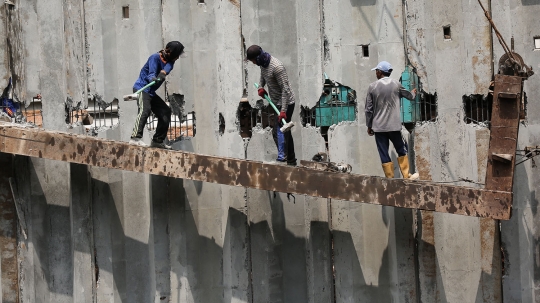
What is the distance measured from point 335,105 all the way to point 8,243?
4.89 meters

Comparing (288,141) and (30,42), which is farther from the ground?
(30,42)

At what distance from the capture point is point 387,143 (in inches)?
476

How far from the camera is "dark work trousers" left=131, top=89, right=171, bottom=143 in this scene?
1199 centimetres

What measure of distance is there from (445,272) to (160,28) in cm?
512

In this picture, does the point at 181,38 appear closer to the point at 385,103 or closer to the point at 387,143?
the point at 385,103

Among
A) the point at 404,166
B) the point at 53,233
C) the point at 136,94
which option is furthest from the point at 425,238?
the point at 53,233

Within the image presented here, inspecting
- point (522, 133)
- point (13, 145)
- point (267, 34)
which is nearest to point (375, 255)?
point (522, 133)

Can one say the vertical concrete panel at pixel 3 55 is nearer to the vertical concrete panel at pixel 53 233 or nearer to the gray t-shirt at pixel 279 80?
the vertical concrete panel at pixel 53 233

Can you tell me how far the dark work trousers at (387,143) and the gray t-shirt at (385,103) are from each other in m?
0.14

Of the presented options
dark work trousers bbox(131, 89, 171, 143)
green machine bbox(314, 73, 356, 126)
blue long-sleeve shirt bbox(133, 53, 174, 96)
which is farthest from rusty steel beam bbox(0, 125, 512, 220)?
green machine bbox(314, 73, 356, 126)

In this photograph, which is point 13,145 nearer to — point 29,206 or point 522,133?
point 29,206

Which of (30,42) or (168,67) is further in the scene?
(30,42)

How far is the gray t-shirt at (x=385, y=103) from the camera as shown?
11.9 m

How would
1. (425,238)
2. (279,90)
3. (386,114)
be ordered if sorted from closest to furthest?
(386,114) → (279,90) → (425,238)
